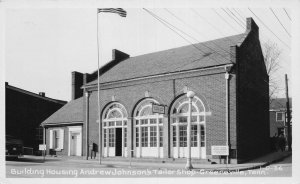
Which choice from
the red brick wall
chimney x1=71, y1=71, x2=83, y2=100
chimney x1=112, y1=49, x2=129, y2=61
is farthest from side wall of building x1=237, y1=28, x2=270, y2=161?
chimney x1=71, y1=71, x2=83, y2=100

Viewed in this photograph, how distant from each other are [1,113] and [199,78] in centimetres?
924

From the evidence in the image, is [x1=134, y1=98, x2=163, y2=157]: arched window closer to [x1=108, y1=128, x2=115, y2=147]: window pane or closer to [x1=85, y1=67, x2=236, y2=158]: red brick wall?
[x1=85, y1=67, x2=236, y2=158]: red brick wall

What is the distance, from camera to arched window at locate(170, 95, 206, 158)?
1795cm

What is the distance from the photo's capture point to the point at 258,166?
15625 millimetres

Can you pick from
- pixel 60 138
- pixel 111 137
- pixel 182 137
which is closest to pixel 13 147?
pixel 60 138

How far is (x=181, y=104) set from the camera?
61.5ft

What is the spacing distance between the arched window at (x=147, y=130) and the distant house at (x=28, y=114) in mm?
10329

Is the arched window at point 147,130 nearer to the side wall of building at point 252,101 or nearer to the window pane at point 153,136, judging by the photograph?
the window pane at point 153,136

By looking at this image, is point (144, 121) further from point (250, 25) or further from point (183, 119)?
point (250, 25)

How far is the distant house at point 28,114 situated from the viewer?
26.7 meters

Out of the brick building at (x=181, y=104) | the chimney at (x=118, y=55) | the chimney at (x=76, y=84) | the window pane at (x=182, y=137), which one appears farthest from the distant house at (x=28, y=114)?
the window pane at (x=182, y=137)

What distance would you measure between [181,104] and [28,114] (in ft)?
47.6
